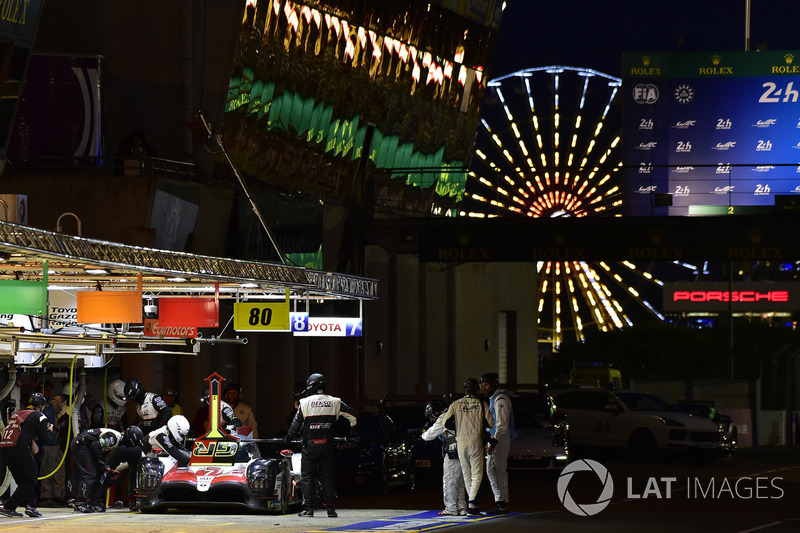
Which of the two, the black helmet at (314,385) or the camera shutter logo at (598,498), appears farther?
the camera shutter logo at (598,498)

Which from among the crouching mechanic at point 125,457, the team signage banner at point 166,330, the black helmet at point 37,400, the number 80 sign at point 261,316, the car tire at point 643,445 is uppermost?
the number 80 sign at point 261,316

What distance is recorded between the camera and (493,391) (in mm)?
19312

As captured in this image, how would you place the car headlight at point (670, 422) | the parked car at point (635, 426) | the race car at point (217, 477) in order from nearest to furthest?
the race car at point (217, 477), the parked car at point (635, 426), the car headlight at point (670, 422)

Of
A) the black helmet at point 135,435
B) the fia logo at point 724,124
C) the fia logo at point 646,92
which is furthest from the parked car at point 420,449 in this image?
the fia logo at point 724,124

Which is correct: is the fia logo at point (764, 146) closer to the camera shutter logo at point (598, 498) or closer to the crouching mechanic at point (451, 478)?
the camera shutter logo at point (598, 498)

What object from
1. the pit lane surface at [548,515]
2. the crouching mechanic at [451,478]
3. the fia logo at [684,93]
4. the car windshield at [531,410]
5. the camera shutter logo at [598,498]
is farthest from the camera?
the fia logo at [684,93]

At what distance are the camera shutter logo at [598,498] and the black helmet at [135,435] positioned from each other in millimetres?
5633

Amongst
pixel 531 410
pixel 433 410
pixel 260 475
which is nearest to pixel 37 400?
pixel 260 475

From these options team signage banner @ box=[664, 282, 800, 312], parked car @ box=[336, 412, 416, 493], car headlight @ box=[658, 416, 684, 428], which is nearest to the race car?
parked car @ box=[336, 412, 416, 493]

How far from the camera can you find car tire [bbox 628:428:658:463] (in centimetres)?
3278

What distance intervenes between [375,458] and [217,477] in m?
4.83

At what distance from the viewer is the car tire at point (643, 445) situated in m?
32.8

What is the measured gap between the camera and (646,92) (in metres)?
43.5

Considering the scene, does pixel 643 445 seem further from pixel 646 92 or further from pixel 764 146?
pixel 646 92
